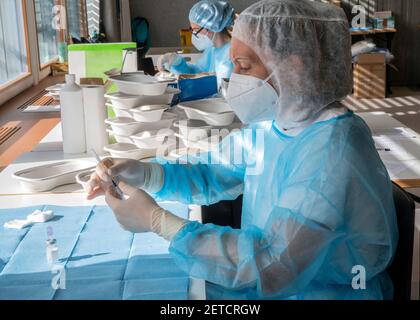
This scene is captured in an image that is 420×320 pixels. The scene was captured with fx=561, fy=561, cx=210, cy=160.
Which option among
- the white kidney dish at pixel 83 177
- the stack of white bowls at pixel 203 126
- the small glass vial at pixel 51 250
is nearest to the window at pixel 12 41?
the stack of white bowls at pixel 203 126

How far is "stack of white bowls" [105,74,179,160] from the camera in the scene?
185 centimetres

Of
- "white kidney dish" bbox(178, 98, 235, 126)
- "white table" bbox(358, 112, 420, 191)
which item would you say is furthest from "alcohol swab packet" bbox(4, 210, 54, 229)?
"white table" bbox(358, 112, 420, 191)

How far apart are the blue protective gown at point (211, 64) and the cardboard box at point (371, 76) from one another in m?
2.47

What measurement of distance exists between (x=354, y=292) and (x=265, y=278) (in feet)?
0.68

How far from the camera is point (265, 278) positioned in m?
0.95

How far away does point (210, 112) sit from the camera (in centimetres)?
200

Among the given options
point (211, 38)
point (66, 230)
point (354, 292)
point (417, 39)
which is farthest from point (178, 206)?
point (417, 39)

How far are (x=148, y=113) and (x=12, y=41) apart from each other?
2.64 metres

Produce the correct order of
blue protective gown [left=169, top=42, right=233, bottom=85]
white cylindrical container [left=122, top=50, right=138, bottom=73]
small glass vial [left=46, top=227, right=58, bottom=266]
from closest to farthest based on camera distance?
small glass vial [left=46, top=227, right=58, bottom=266], white cylindrical container [left=122, top=50, right=138, bottom=73], blue protective gown [left=169, top=42, right=233, bottom=85]

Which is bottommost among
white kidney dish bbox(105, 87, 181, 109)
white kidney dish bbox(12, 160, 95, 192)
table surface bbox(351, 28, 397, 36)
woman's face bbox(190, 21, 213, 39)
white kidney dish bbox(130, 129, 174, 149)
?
white kidney dish bbox(12, 160, 95, 192)

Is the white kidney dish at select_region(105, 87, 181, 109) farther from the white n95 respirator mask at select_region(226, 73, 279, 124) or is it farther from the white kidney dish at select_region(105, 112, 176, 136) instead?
the white n95 respirator mask at select_region(226, 73, 279, 124)

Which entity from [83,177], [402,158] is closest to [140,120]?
[83,177]

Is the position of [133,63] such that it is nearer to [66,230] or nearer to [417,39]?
[66,230]

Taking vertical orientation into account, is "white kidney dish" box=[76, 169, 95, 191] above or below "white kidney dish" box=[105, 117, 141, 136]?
below
